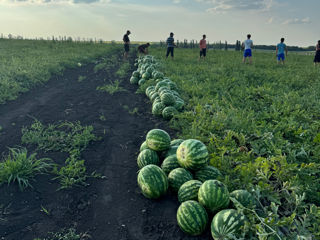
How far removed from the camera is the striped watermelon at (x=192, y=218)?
2764mm

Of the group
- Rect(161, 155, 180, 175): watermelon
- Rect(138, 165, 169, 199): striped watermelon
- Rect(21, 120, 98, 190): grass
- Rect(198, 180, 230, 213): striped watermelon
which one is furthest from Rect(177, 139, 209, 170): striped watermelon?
Rect(21, 120, 98, 190): grass

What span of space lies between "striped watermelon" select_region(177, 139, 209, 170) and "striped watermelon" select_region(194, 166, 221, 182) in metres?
0.07

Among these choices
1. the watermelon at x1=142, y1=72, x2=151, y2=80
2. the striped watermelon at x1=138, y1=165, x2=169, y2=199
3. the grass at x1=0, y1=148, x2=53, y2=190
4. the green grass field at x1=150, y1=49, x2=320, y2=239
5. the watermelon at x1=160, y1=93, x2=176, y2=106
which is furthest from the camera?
the watermelon at x1=142, y1=72, x2=151, y2=80

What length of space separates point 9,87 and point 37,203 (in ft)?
24.1

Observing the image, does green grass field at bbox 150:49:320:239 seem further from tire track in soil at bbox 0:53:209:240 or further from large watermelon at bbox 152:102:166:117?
tire track in soil at bbox 0:53:209:240

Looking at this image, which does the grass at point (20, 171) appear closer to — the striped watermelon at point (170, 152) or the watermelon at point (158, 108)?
the striped watermelon at point (170, 152)

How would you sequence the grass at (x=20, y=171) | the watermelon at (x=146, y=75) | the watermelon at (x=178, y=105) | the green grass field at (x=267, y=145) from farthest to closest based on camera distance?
1. the watermelon at (x=146, y=75)
2. the watermelon at (x=178, y=105)
3. the grass at (x=20, y=171)
4. the green grass field at (x=267, y=145)

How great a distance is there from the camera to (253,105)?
6727mm

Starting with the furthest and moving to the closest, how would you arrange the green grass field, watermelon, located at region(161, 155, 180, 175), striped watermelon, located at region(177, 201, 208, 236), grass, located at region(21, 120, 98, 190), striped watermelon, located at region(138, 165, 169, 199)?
grass, located at region(21, 120, 98, 190), watermelon, located at region(161, 155, 180, 175), striped watermelon, located at region(138, 165, 169, 199), the green grass field, striped watermelon, located at region(177, 201, 208, 236)

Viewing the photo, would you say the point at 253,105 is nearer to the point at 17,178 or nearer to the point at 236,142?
the point at 236,142

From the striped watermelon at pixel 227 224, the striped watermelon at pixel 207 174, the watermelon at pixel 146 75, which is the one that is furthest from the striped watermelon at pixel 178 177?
the watermelon at pixel 146 75

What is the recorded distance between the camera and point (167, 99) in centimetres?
640

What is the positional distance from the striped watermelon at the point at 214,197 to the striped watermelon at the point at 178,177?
18.7 inches

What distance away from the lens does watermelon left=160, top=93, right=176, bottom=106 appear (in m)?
6.40
